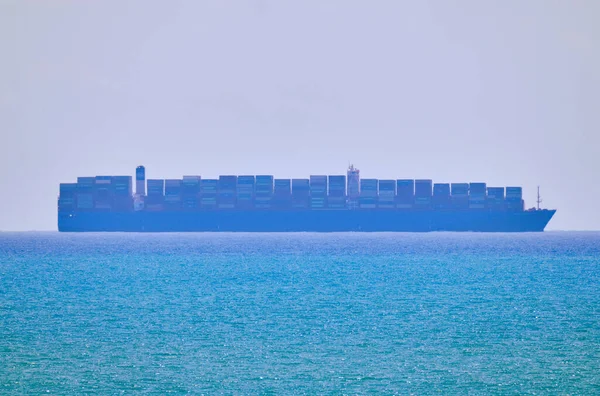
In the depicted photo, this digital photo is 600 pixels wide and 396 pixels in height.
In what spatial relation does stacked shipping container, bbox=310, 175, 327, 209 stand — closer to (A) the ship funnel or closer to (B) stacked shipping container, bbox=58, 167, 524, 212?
(B) stacked shipping container, bbox=58, 167, 524, 212

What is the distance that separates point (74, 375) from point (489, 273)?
3793cm

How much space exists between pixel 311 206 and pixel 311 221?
5.90 feet

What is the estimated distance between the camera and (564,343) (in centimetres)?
2641

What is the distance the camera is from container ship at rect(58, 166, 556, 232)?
106875 mm

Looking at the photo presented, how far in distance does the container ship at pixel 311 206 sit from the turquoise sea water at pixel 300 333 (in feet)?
172

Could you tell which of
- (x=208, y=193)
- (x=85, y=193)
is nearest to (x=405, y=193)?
(x=208, y=193)

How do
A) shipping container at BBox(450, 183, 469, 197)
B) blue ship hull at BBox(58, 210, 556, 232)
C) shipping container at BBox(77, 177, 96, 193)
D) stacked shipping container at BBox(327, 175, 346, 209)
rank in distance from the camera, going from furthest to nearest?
shipping container at BBox(77, 177, 96, 193) → stacked shipping container at BBox(327, 175, 346, 209) → blue ship hull at BBox(58, 210, 556, 232) → shipping container at BBox(450, 183, 469, 197)

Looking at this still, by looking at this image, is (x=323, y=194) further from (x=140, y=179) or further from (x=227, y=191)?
(x=140, y=179)

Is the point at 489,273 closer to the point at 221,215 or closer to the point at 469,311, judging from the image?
the point at 469,311

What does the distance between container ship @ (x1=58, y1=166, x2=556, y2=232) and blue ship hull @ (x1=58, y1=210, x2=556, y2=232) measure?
4.2 inches

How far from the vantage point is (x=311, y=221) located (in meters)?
108

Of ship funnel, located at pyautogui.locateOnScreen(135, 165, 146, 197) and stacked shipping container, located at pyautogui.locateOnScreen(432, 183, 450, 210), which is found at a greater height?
ship funnel, located at pyautogui.locateOnScreen(135, 165, 146, 197)

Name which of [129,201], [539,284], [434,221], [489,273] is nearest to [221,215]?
[129,201]

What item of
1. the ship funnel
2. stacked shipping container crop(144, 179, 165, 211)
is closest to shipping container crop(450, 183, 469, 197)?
stacked shipping container crop(144, 179, 165, 211)
